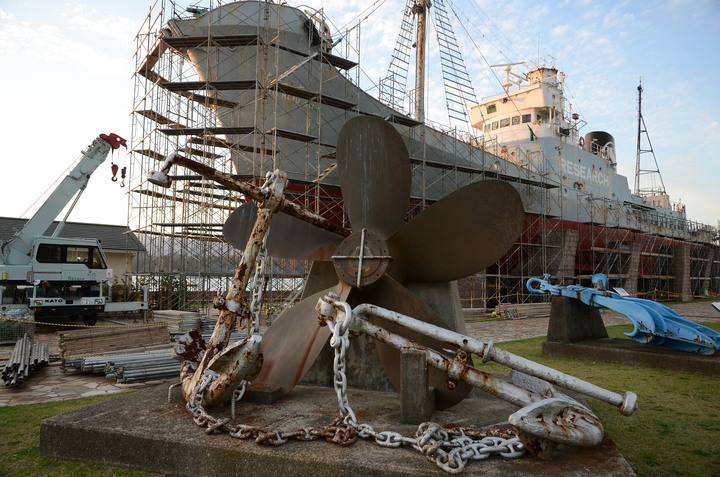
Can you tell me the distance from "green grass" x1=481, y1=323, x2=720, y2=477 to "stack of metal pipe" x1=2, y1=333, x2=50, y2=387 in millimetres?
6730

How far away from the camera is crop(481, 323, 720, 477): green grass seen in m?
3.46

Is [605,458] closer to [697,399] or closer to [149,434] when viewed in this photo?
[149,434]

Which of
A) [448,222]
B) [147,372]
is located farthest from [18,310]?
[448,222]

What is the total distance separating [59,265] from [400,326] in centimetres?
1189

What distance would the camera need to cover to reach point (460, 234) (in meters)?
4.32

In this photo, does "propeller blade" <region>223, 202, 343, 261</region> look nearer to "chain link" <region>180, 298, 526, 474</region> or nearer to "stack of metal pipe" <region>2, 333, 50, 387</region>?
"chain link" <region>180, 298, 526, 474</region>

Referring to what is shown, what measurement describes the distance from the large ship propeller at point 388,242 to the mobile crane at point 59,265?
1007 cm

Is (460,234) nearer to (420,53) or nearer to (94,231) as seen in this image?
(420,53)

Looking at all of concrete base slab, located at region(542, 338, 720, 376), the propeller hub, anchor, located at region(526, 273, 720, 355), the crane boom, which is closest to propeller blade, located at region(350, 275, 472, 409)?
the propeller hub

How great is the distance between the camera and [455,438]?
292 cm

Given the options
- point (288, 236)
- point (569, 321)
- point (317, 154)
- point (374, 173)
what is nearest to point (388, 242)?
point (374, 173)

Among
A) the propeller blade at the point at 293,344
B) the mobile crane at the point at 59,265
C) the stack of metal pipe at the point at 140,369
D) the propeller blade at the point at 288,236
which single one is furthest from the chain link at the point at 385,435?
the mobile crane at the point at 59,265

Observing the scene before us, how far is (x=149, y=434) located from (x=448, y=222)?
2.99m

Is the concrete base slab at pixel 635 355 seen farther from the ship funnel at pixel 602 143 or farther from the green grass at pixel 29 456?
the ship funnel at pixel 602 143
